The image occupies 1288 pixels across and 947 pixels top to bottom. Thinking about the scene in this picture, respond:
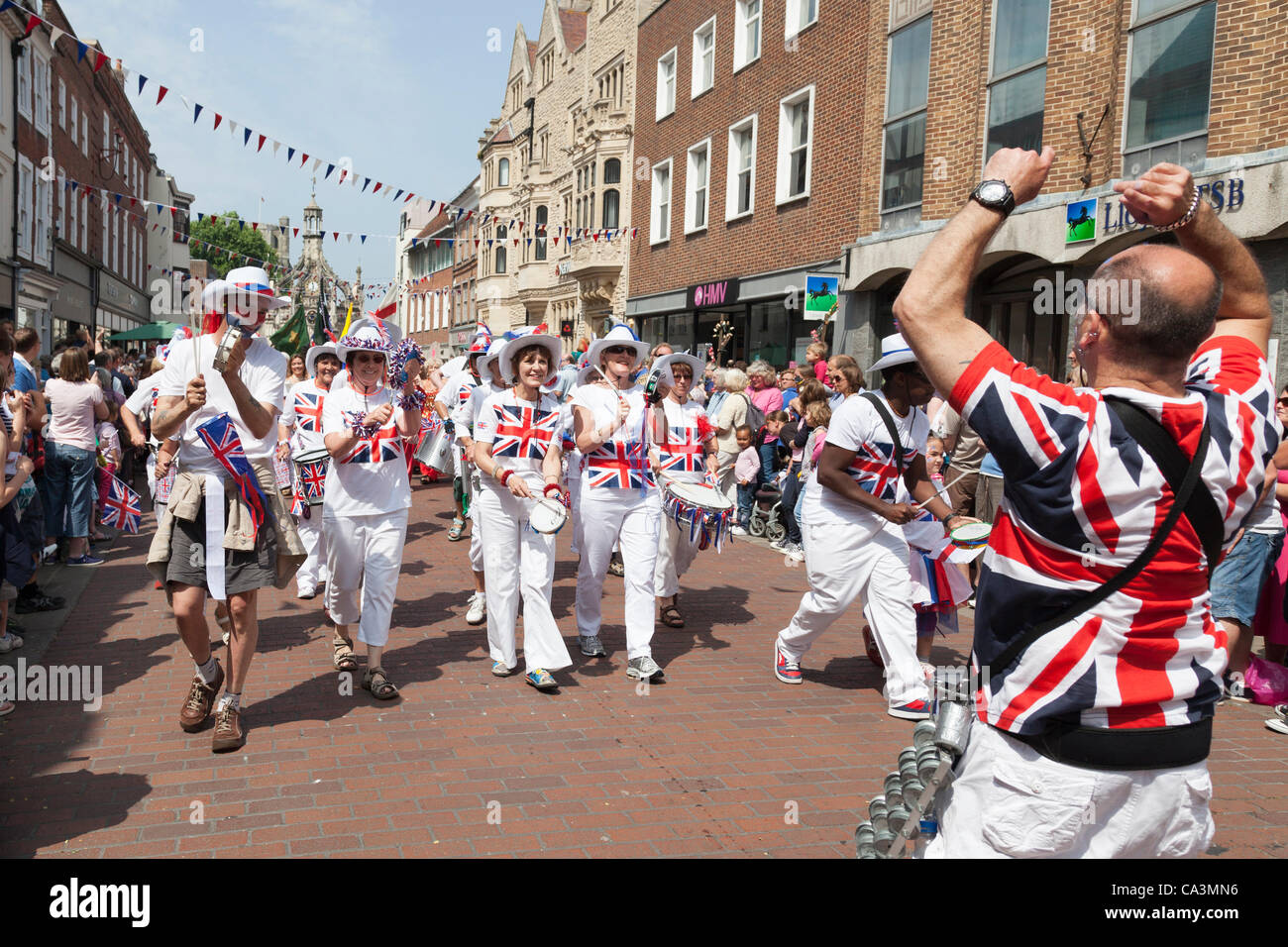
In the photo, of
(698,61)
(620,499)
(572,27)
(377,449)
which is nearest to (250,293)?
(377,449)

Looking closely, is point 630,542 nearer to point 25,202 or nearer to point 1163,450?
point 1163,450

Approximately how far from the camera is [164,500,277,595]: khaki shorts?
4785 millimetres

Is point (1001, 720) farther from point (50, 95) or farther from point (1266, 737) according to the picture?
point (50, 95)

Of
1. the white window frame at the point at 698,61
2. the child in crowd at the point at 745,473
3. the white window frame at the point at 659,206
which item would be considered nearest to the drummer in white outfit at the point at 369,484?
the child in crowd at the point at 745,473

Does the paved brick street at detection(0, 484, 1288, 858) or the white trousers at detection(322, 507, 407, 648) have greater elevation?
the white trousers at detection(322, 507, 407, 648)

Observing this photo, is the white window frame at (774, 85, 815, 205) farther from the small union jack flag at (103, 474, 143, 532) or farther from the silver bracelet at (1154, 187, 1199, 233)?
the silver bracelet at (1154, 187, 1199, 233)

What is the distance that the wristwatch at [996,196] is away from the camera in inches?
83.7

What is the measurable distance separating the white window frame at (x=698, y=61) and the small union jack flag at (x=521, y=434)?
1903 centimetres

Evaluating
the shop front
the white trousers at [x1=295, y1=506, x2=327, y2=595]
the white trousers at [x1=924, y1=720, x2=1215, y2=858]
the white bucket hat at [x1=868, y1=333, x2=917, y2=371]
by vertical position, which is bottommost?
the white trousers at [x1=295, y1=506, x2=327, y2=595]

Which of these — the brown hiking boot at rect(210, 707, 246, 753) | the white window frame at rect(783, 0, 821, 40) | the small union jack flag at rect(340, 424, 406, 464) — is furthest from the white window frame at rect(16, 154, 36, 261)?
the brown hiking boot at rect(210, 707, 246, 753)

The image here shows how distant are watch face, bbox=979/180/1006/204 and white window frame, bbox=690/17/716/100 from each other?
22468 millimetres

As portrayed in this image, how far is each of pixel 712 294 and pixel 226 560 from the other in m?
18.5

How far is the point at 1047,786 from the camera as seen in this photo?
211cm

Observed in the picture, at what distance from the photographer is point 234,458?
16.0ft
